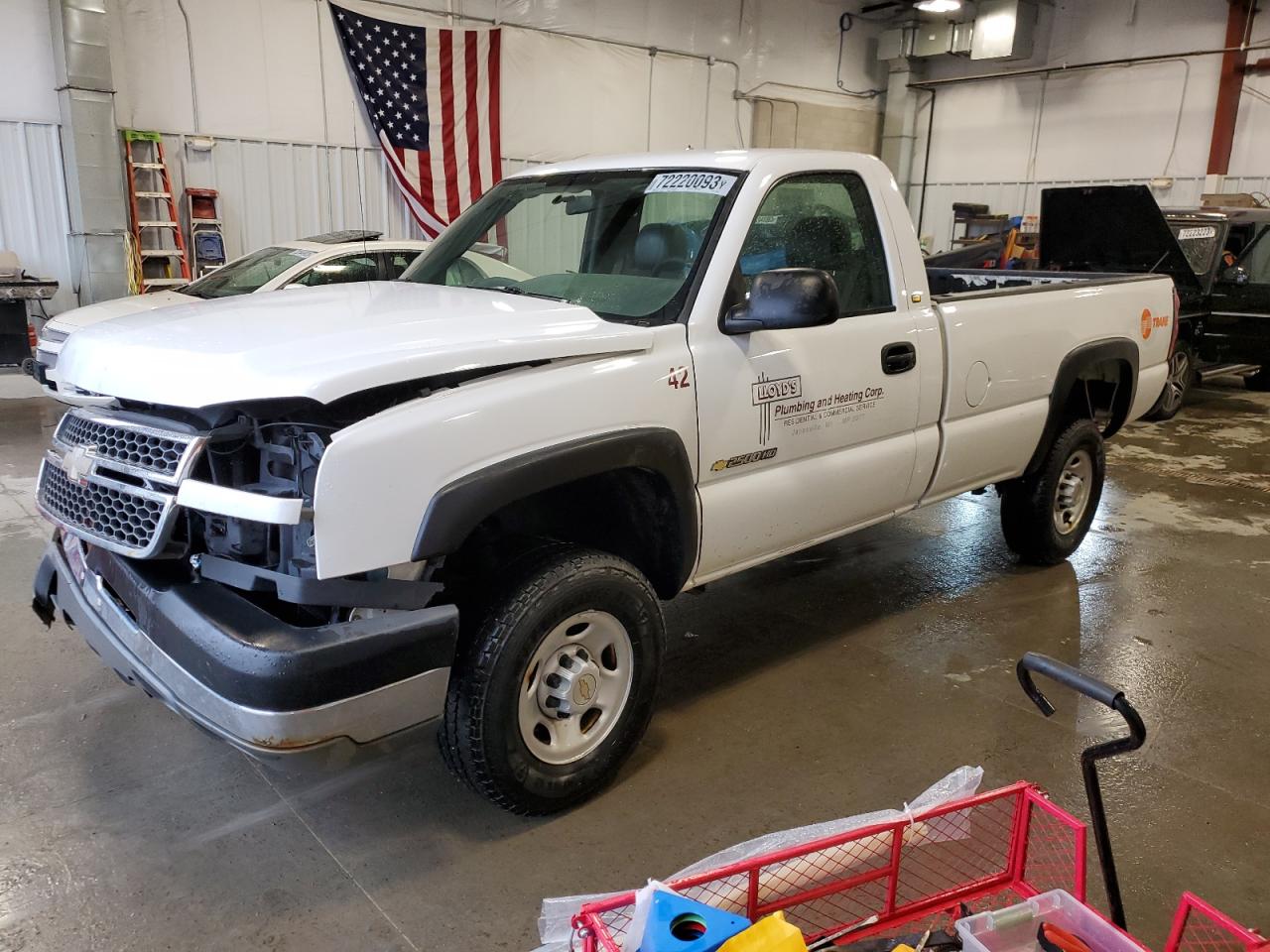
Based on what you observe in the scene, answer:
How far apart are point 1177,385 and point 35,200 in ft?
40.3

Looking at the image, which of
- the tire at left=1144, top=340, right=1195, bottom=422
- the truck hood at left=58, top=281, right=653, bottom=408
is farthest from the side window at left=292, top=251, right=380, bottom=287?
the tire at left=1144, top=340, right=1195, bottom=422

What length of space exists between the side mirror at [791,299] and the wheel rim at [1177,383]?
26.6 feet

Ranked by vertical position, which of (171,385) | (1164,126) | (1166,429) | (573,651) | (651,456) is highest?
(1164,126)

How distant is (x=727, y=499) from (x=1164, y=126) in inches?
629

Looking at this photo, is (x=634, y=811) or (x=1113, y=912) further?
(x=634, y=811)

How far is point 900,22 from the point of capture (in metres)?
17.6

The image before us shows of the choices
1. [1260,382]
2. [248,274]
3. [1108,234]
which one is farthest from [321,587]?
[1260,382]

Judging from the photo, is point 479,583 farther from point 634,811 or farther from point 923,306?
point 923,306

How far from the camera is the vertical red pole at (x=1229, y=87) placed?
46.9 feet

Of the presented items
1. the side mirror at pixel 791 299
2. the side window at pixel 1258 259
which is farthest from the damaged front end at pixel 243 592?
the side window at pixel 1258 259

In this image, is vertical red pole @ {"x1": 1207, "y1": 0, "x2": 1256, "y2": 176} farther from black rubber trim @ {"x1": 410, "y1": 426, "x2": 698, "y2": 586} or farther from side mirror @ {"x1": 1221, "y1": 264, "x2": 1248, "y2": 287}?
black rubber trim @ {"x1": 410, "y1": 426, "x2": 698, "y2": 586}

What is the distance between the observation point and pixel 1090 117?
16219 mm

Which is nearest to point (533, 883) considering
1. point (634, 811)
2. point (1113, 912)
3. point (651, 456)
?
point (634, 811)

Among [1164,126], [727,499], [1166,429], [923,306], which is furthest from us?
[1164,126]
